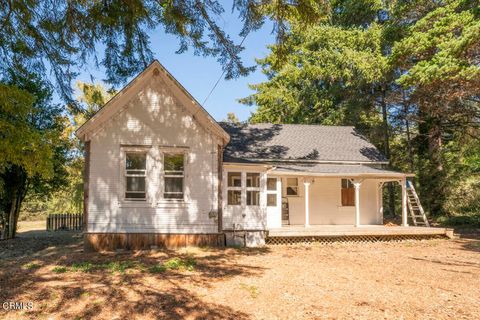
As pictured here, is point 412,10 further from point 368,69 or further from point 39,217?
point 39,217

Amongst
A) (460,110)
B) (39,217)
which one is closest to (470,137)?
(460,110)

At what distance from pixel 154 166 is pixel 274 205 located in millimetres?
6148

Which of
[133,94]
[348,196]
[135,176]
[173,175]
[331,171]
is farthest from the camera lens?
[348,196]

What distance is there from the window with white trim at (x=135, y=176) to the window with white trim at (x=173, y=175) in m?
0.77

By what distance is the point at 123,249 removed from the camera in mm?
13305

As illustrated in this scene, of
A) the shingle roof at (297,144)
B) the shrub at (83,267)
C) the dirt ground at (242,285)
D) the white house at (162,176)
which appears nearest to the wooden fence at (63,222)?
the shingle roof at (297,144)

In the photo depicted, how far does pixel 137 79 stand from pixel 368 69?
648 inches

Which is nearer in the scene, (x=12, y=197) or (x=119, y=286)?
(x=119, y=286)

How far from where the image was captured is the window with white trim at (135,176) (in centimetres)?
1373

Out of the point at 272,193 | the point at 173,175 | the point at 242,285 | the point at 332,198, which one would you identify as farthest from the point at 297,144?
the point at 242,285

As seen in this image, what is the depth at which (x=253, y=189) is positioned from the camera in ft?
50.9

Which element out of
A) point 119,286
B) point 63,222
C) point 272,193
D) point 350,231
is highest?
point 272,193

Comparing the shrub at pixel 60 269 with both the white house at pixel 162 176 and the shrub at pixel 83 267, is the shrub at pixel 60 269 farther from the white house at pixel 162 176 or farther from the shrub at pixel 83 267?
the white house at pixel 162 176
